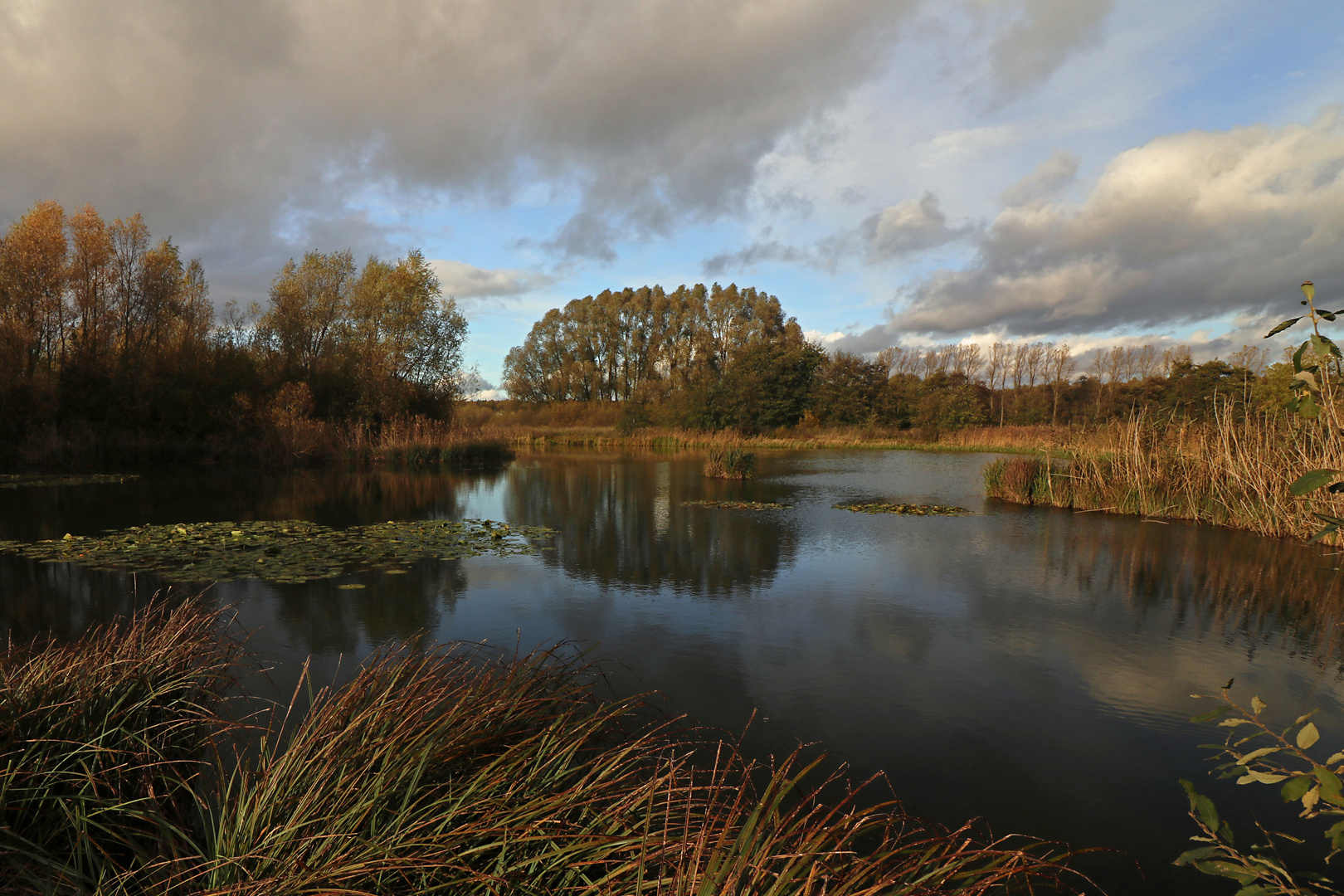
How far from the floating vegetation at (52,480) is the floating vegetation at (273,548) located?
788 cm

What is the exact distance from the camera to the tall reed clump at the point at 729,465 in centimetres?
1808

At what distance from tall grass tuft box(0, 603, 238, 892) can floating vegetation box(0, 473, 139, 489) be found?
49.7 ft

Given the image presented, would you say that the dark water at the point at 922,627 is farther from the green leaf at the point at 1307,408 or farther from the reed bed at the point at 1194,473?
the green leaf at the point at 1307,408

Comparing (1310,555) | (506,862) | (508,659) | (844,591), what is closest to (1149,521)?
(1310,555)

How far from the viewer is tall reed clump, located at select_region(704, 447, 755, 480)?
1808 cm

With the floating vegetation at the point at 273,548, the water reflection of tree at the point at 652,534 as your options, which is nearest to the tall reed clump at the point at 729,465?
the water reflection of tree at the point at 652,534

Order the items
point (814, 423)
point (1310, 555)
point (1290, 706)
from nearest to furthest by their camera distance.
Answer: point (1290, 706) < point (1310, 555) < point (814, 423)

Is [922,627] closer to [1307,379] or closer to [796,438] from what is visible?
[1307,379]

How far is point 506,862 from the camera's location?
6.36 ft

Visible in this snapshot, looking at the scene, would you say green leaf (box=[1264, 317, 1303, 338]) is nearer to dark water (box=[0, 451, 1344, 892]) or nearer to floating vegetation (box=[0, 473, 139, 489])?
dark water (box=[0, 451, 1344, 892])

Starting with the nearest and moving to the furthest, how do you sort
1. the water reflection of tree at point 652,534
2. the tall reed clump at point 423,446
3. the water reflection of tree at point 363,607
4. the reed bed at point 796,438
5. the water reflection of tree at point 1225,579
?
the water reflection of tree at point 363,607, the water reflection of tree at point 1225,579, the water reflection of tree at point 652,534, the tall reed clump at point 423,446, the reed bed at point 796,438

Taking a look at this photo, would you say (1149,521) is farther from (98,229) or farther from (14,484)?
(98,229)

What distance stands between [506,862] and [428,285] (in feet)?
95.8

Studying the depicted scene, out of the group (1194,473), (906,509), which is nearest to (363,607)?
(906,509)
